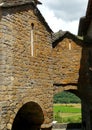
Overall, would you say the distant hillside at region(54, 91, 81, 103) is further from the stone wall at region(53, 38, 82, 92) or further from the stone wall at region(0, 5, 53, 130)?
the stone wall at region(0, 5, 53, 130)

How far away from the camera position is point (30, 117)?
12.5 meters

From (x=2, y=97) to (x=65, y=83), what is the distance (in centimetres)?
→ 529

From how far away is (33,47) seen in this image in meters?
11.2

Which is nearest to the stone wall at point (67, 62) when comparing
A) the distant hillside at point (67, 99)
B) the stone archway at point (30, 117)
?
the stone archway at point (30, 117)

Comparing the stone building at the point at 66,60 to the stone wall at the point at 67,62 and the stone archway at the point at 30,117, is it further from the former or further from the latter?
the stone archway at the point at 30,117

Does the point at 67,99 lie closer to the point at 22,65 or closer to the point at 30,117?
the point at 30,117

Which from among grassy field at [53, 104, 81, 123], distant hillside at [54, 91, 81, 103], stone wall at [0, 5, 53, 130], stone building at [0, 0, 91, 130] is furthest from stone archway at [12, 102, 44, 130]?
distant hillside at [54, 91, 81, 103]

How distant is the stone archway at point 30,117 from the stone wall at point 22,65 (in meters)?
0.20

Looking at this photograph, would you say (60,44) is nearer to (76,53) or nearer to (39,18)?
(76,53)

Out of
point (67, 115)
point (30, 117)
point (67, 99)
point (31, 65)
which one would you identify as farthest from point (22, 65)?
point (67, 99)

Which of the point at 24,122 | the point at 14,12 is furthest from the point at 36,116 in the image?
the point at 14,12

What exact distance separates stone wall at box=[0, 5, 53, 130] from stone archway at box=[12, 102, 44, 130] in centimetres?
20

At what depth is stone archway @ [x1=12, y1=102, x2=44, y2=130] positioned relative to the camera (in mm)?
11833

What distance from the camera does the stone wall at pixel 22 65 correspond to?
9211 mm
